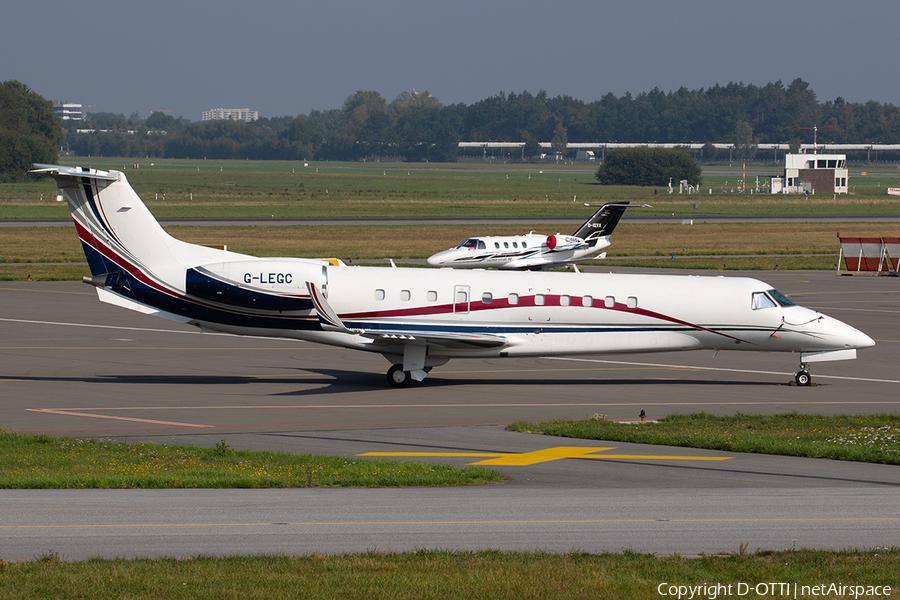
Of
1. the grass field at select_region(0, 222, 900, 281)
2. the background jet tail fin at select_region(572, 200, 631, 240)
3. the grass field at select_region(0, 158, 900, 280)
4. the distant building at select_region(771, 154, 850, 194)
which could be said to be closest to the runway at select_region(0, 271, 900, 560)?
the background jet tail fin at select_region(572, 200, 631, 240)

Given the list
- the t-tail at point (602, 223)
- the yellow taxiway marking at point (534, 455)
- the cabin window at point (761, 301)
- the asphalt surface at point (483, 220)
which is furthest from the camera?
the asphalt surface at point (483, 220)

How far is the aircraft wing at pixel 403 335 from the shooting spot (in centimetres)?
2702

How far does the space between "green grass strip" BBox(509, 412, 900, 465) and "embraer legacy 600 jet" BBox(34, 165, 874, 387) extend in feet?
17.4

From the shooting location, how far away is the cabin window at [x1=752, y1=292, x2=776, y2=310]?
93.1ft

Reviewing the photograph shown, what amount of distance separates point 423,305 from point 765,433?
10417mm

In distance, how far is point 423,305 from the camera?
2797 cm

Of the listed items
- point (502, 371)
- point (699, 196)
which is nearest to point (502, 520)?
point (502, 371)

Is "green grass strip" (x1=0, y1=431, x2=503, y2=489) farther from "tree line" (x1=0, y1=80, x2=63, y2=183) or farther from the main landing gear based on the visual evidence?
"tree line" (x1=0, y1=80, x2=63, y2=183)

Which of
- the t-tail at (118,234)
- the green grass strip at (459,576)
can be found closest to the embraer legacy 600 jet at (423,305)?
the t-tail at (118,234)

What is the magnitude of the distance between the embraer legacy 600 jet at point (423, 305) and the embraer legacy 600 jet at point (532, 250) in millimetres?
26381

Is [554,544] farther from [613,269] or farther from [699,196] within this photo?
[699,196]

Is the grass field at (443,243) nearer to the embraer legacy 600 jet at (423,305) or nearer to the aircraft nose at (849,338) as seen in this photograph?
the embraer legacy 600 jet at (423,305)

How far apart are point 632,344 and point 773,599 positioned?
18.2m

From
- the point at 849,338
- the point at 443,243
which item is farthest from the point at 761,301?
the point at 443,243
